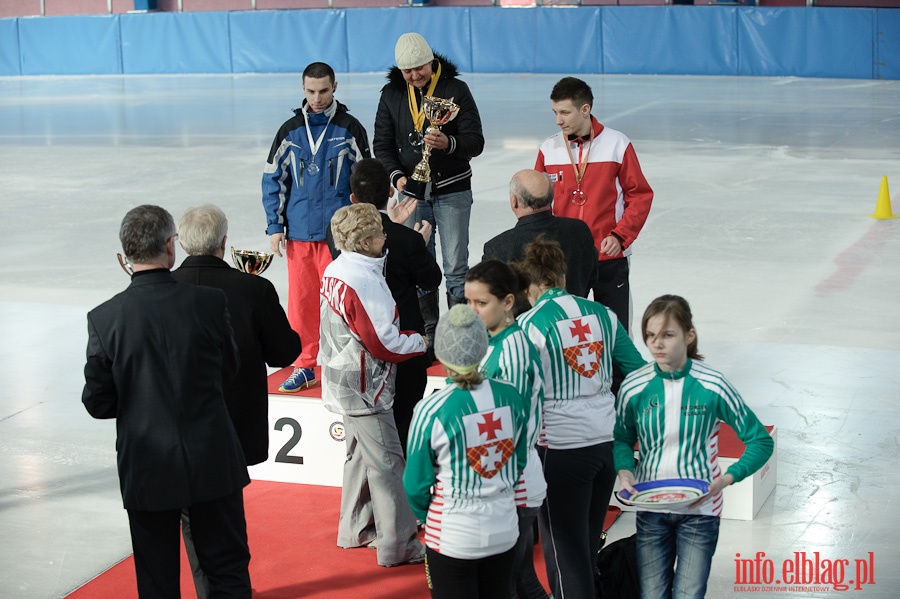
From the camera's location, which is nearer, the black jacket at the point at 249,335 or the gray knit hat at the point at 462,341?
the gray knit hat at the point at 462,341

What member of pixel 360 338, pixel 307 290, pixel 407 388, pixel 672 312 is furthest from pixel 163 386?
pixel 307 290

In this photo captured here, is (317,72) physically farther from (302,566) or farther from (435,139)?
(302,566)

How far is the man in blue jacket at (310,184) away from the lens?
6.50 meters

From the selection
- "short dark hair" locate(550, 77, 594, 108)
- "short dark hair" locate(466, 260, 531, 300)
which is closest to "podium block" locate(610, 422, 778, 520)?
"short dark hair" locate(550, 77, 594, 108)

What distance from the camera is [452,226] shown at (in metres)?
6.80

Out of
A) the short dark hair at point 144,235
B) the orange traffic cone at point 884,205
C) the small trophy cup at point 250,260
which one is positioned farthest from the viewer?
the orange traffic cone at point 884,205

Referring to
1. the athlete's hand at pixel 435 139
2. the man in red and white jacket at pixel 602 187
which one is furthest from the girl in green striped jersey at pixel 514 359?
the athlete's hand at pixel 435 139

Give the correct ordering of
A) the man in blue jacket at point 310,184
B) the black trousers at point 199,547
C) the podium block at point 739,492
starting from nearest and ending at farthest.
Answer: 1. the black trousers at point 199,547
2. the podium block at point 739,492
3. the man in blue jacket at point 310,184

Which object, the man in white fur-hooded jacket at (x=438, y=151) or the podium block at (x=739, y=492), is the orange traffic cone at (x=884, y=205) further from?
the podium block at (x=739, y=492)

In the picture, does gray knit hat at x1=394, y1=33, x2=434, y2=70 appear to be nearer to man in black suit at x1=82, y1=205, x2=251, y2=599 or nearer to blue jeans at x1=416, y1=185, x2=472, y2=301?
blue jeans at x1=416, y1=185, x2=472, y2=301

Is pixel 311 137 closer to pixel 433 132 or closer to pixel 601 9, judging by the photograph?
pixel 433 132

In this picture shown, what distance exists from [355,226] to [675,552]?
71.4 inches

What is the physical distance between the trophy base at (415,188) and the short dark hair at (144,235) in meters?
2.88

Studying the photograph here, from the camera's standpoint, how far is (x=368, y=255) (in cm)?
477
